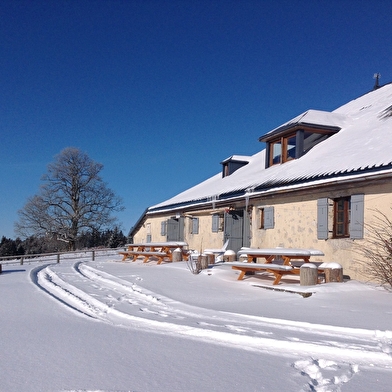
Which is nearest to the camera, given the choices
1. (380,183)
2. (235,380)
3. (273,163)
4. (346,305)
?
(235,380)

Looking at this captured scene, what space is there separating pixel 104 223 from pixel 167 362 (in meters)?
26.7

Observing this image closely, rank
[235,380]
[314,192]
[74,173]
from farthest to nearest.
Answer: [74,173]
[314,192]
[235,380]

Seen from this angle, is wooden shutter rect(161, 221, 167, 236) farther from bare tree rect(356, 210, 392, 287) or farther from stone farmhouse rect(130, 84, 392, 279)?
bare tree rect(356, 210, 392, 287)

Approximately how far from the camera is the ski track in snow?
3762 mm

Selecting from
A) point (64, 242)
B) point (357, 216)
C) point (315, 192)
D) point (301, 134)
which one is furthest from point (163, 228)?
point (357, 216)

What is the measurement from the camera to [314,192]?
10727mm

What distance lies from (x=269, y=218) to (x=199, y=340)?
8186mm

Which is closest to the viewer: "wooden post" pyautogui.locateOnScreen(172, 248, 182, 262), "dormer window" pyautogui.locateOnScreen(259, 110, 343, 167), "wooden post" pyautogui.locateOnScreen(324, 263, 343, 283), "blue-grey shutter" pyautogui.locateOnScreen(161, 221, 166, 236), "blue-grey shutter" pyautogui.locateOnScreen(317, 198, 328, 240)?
"wooden post" pyautogui.locateOnScreen(324, 263, 343, 283)

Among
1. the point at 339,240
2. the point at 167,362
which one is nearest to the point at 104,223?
the point at 339,240

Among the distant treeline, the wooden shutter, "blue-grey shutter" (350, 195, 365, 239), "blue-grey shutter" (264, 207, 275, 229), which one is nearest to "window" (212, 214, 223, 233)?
"blue-grey shutter" (264, 207, 275, 229)

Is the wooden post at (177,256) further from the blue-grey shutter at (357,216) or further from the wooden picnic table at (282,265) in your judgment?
the blue-grey shutter at (357,216)

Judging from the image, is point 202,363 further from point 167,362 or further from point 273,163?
point 273,163

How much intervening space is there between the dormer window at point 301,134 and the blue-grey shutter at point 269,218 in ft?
7.31

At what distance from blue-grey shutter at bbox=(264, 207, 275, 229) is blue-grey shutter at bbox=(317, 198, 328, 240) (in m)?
2.02
